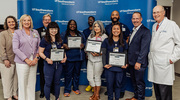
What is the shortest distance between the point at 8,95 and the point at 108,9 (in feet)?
10.2

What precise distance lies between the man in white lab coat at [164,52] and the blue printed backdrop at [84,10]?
3.16ft

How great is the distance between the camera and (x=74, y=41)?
11.3ft

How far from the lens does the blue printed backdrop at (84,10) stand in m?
3.47

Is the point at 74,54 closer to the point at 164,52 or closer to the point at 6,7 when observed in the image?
the point at 164,52

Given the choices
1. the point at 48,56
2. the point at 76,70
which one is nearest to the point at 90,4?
the point at 76,70

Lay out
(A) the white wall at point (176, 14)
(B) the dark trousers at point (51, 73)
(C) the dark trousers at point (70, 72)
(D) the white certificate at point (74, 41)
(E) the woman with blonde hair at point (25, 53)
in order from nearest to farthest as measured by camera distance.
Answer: (E) the woman with blonde hair at point (25, 53), (B) the dark trousers at point (51, 73), (D) the white certificate at point (74, 41), (C) the dark trousers at point (70, 72), (A) the white wall at point (176, 14)

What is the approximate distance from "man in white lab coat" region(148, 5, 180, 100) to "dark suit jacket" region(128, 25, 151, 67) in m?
0.13

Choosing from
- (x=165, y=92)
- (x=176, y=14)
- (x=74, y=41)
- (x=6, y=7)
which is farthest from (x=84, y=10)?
(x=176, y=14)

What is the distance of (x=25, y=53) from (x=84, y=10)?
89.2 inches

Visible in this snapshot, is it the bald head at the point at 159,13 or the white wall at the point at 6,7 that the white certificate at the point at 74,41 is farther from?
the white wall at the point at 6,7

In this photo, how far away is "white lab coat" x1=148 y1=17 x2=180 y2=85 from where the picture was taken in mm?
2441

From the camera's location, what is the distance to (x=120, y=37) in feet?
9.11

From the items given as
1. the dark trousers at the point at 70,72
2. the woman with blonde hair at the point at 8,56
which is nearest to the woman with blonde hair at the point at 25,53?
the woman with blonde hair at the point at 8,56

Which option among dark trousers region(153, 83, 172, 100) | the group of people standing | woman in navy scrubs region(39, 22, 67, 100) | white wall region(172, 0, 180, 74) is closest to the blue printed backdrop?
the group of people standing
